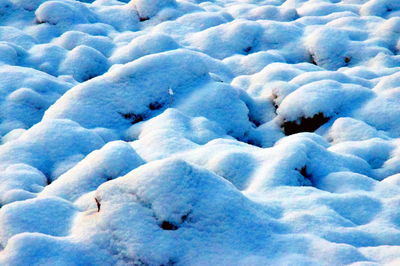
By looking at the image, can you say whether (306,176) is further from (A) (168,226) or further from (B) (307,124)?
(A) (168,226)

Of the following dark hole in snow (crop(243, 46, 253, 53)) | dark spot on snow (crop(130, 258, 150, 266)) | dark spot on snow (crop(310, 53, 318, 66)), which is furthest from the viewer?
dark hole in snow (crop(243, 46, 253, 53))

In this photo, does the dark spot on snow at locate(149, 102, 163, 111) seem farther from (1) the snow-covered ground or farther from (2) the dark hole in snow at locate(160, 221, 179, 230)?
(2) the dark hole in snow at locate(160, 221, 179, 230)

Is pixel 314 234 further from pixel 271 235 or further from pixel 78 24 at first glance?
pixel 78 24

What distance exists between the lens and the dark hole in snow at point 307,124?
407cm

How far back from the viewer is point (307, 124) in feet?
13.4

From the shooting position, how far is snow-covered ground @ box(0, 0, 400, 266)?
230 cm

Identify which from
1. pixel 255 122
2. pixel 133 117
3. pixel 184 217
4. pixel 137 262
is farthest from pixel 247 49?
pixel 137 262

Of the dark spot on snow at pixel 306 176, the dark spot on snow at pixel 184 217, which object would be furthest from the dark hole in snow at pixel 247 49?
the dark spot on snow at pixel 184 217

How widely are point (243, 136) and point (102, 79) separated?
131 centimetres

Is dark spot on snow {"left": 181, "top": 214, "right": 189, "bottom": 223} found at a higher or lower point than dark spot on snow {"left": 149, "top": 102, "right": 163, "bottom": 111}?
higher

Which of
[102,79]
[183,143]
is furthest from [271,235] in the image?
[102,79]

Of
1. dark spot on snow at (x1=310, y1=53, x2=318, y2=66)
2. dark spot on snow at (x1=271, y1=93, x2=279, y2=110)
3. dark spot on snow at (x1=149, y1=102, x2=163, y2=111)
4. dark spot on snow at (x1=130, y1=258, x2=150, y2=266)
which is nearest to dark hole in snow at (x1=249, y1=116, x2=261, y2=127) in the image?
dark spot on snow at (x1=271, y1=93, x2=279, y2=110)

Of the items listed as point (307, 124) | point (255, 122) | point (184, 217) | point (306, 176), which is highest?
point (184, 217)

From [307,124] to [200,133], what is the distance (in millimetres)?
1000
